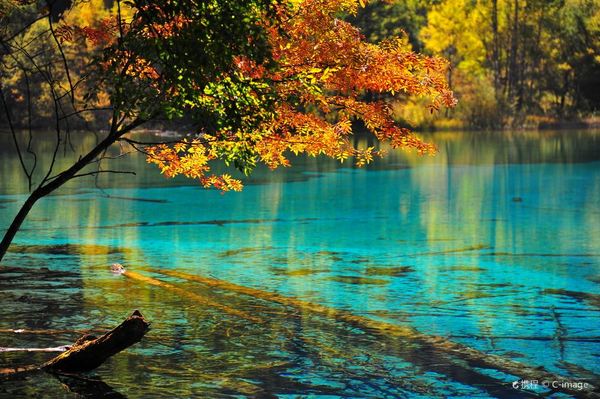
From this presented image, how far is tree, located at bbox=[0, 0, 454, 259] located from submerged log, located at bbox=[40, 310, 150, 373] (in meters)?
1.60

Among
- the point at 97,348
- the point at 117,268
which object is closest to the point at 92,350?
the point at 97,348

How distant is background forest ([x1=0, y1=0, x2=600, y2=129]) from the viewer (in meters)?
90.1

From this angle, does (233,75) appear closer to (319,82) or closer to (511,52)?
(319,82)

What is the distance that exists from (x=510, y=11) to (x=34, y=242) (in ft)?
264

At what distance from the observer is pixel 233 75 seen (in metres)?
12.8

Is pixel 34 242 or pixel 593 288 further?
pixel 34 242

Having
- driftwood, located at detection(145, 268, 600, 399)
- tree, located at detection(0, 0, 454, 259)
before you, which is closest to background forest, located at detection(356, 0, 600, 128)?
driftwood, located at detection(145, 268, 600, 399)

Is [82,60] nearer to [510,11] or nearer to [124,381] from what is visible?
[510,11]

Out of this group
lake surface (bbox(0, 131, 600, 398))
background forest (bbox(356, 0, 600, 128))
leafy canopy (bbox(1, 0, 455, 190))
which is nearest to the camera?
leafy canopy (bbox(1, 0, 455, 190))

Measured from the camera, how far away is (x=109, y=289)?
18.5 m

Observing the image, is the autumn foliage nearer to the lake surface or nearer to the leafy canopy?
the leafy canopy

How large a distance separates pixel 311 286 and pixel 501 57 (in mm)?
88177

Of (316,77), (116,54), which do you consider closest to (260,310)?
(316,77)

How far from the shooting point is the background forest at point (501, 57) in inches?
3548
